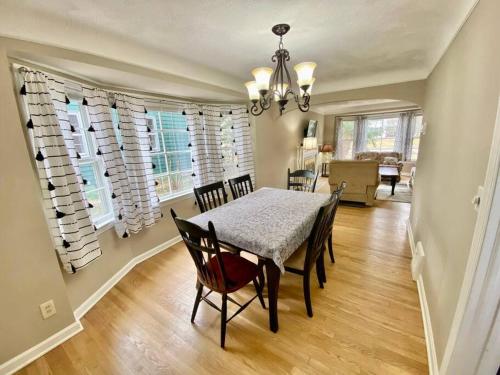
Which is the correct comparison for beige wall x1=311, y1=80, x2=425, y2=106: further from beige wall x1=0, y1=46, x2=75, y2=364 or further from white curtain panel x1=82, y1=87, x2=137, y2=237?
beige wall x1=0, y1=46, x2=75, y2=364

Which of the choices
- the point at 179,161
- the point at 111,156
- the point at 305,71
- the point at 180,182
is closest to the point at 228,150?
the point at 179,161

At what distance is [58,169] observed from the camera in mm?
1543

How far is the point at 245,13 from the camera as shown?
1416 millimetres

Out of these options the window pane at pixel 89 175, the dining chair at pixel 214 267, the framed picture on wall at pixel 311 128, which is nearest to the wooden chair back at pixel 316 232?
the dining chair at pixel 214 267

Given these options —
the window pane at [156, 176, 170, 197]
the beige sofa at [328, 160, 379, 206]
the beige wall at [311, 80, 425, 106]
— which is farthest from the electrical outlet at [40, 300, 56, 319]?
the beige sofa at [328, 160, 379, 206]

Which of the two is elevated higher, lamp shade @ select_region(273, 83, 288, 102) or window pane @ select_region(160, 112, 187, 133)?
lamp shade @ select_region(273, 83, 288, 102)

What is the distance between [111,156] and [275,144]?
116 inches

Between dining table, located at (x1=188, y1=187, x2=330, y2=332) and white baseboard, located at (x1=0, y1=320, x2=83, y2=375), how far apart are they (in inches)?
47.4

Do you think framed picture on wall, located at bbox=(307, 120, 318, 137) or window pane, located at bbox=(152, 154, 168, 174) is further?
framed picture on wall, located at bbox=(307, 120, 318, 137)

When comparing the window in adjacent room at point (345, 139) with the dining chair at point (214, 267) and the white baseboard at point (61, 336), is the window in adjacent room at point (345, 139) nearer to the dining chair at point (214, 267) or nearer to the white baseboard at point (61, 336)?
the dining chair at point (214, 267)

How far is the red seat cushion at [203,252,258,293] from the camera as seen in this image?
4.61ft

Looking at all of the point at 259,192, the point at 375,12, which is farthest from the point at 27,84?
the point at 375,12

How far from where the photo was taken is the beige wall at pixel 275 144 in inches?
146

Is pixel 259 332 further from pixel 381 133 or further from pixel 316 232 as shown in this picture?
pixel 381 133
